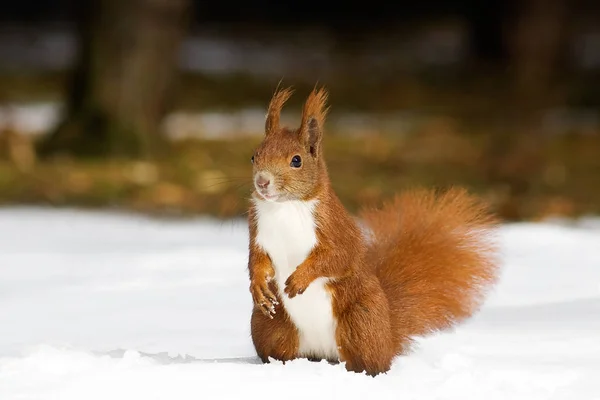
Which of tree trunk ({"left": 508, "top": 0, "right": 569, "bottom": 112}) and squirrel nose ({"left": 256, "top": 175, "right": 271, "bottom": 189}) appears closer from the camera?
squirrel nose ({"left": 256, "top": 175, "right": 271, "bottom": 189})

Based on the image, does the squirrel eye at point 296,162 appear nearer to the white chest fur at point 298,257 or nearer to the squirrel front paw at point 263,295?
the white chest fur at point 298,257

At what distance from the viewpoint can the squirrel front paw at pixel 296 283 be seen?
290cm

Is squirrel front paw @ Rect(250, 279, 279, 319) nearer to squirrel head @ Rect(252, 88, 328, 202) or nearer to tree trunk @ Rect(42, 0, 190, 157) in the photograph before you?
squirrel head @ Rect(252, 88, 328, 202)

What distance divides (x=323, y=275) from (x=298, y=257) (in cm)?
7

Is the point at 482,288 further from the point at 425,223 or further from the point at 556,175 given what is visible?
the point at 556,175

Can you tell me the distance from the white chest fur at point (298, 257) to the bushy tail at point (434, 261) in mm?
271

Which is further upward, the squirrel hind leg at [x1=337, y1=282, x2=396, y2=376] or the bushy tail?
the bushy tail

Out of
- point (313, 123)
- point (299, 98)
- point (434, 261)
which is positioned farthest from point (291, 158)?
point (299, 98)

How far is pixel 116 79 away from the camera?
7.99 m

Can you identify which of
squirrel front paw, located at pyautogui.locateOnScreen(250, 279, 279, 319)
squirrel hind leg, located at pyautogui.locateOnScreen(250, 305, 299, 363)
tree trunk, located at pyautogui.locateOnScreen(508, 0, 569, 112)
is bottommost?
squirrel hind leg, located at pyautogui.locateOnScreen(250, 305, 299, 363)

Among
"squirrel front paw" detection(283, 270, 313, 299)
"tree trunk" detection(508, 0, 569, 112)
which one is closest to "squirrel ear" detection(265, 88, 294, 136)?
"squirrel front paw" detection(283, 270, 313, 299)

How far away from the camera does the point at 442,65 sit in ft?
44.2

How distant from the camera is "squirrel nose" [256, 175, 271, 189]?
2.85m

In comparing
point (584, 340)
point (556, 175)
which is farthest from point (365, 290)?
point (556, 175)
